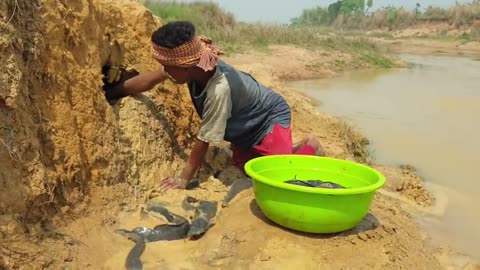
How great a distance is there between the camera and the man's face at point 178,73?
329 cm

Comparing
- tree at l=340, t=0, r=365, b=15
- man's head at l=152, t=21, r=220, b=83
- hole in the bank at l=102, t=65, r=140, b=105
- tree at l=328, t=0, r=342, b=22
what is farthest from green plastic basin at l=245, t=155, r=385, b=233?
tree at l=328, t=0, r=342, b=22

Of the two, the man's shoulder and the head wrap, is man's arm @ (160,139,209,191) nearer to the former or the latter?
the man's shoulder

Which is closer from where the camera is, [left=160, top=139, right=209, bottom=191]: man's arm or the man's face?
the man's face

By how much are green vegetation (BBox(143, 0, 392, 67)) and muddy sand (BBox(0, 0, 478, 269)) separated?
10.7 metres

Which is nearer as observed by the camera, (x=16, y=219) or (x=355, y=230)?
(x=16, y=219)

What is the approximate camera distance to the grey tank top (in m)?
3.52

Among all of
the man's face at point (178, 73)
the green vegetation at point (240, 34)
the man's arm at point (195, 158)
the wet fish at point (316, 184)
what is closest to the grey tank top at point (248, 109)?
the man's face at point (178, 73)

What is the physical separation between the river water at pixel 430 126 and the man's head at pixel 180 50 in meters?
2.37

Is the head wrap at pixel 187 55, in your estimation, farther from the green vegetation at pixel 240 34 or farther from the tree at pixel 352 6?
the tree at pixel 352 6

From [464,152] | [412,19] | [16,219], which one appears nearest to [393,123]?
[464,152]

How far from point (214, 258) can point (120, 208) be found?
79cm

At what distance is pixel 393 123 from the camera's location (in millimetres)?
8422

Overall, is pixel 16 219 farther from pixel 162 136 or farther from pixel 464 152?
pixel 464 152

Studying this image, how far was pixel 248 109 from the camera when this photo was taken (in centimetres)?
366
